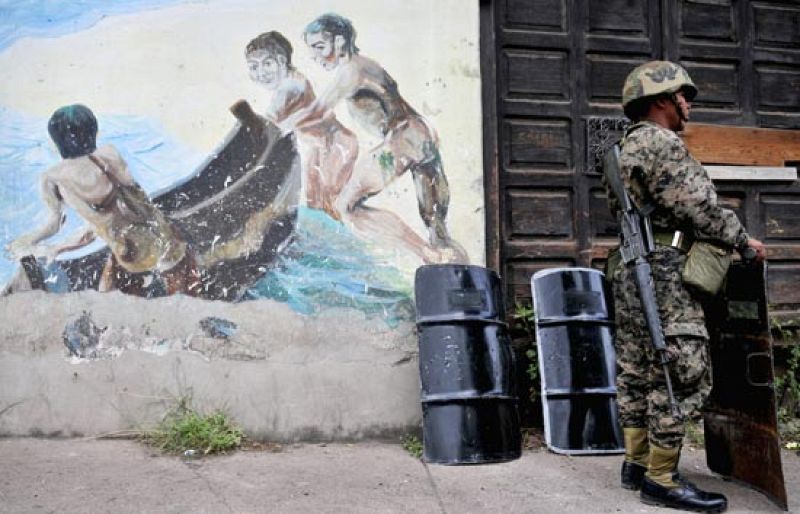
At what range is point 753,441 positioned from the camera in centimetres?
352

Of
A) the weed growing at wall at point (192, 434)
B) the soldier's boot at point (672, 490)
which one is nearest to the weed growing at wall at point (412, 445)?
the weed growing at wall at point (192, 434)

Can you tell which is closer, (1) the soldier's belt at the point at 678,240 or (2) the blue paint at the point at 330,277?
(1) the soldier's belt at the point at 678,240

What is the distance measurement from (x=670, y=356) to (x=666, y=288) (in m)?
0.30

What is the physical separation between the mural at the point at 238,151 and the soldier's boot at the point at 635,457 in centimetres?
152

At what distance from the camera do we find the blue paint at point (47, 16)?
14.2ft

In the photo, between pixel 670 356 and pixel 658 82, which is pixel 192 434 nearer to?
pixel 670 356

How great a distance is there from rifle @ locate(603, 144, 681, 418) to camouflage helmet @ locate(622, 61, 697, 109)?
271 millimetres

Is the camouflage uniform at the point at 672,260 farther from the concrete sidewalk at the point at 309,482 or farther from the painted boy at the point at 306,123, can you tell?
the painted boy at the point at 306,123

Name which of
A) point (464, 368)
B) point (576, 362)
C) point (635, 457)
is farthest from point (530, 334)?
point (635, 457)

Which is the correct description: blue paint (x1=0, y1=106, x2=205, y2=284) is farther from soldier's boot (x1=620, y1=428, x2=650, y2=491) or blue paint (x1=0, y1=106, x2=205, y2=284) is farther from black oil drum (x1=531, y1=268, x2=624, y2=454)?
soldier's boot (x1=620, y1=428, x2=650, y2=491)

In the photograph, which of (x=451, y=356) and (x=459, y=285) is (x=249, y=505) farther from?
(x=459, y=285)

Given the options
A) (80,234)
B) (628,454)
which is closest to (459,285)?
(628,454)

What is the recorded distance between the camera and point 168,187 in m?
4.37

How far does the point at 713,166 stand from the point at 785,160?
63 centimetres
